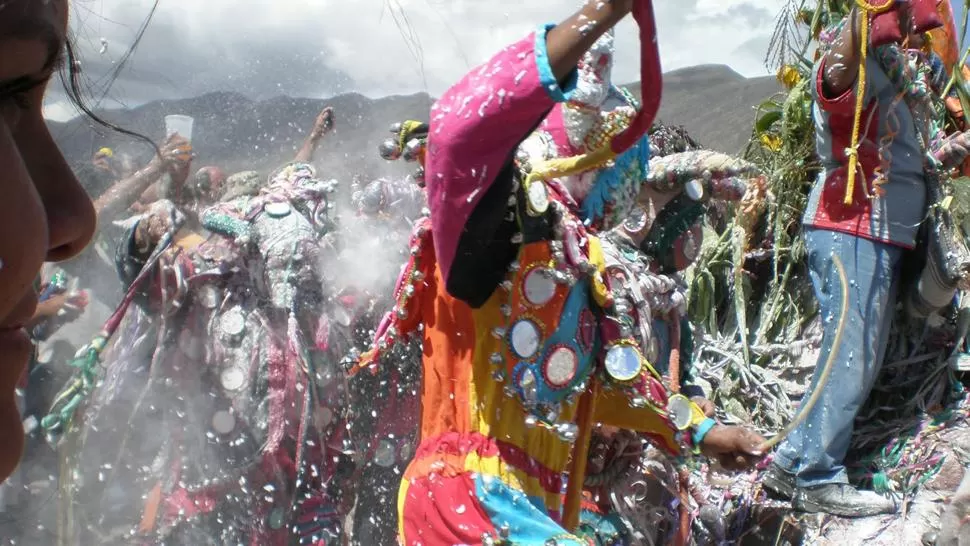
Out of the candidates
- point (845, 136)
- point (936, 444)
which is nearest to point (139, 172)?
point (845, 136)

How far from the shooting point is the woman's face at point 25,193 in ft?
2.60

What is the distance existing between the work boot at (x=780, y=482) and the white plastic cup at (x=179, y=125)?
101 inches

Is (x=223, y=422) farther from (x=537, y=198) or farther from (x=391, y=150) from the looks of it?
(x=537, y=198)

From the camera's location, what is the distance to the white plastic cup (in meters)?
2.92

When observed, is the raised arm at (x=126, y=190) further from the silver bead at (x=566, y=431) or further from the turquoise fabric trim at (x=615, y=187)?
the silver bead at (x=566, y=431)

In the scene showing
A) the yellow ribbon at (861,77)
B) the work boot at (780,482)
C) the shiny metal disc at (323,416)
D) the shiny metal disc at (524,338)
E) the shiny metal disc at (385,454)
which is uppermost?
the yellow ribbon at (861,77)

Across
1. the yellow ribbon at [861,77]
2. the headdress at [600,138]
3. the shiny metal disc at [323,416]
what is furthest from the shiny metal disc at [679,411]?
the shiny metal disc at [323,416]

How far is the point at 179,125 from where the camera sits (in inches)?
118

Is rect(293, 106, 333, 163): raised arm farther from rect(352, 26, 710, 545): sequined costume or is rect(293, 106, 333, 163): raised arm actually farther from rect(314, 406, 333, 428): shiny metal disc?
rect(352, 26, 710, 545): sequined costume

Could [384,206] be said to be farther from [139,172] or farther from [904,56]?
[904,56]

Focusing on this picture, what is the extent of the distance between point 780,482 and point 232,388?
238cm

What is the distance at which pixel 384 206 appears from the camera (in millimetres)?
4152

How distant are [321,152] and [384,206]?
0.60m

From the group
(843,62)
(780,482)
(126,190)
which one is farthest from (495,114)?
(780,482)
